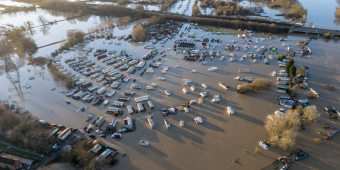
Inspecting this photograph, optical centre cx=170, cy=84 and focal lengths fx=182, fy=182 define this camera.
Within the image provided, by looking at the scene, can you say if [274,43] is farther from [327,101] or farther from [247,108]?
[247,108]

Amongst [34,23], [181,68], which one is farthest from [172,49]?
[34,23]

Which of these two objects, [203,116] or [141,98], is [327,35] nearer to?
[203,116]

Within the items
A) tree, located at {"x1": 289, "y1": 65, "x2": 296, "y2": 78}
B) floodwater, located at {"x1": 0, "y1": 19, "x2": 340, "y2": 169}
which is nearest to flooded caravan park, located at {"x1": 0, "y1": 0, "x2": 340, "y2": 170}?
floodwater, located at {"x1": 0, "y1": 19, "x2": 340, "y2": 169}

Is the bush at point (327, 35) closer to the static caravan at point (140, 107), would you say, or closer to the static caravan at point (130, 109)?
the static caravan at point (140, 107)

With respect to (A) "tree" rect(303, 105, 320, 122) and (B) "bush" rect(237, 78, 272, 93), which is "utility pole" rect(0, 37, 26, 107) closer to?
(B) "bush" rect(237, 78, 272, 93)

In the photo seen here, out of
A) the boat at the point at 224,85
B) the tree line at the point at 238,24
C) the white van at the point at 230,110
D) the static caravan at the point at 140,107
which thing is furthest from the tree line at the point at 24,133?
the tree line at the point at 238,24

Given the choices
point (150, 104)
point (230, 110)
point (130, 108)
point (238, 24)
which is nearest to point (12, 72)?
point (130, 108)
